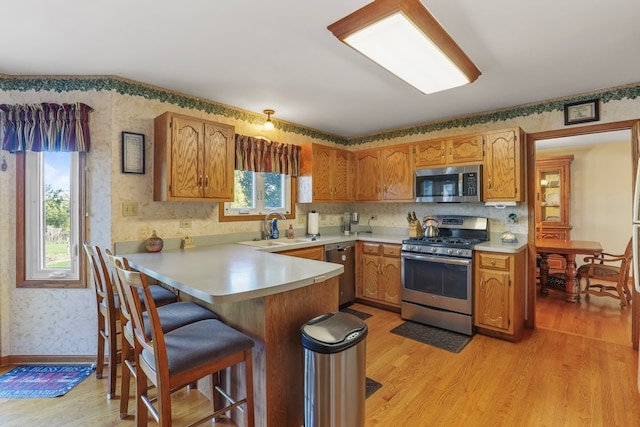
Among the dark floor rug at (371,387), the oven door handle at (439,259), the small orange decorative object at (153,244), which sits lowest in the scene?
the dark floor rug at (371,387)

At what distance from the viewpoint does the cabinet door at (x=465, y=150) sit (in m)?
3.27

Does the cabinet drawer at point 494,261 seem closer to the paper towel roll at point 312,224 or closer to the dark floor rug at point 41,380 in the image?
the paper towel roll at point 312,224

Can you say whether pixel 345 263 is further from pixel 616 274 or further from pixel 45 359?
pixel 616 274

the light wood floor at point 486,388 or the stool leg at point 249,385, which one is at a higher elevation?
the stool leg at point 249,385

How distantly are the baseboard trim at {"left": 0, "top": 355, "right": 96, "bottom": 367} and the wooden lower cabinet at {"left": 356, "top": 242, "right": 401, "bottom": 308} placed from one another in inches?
110

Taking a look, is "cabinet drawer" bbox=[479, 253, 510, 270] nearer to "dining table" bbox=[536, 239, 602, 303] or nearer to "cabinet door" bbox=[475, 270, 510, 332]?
"cabinet door" bbox=[475, 270, 510, 332]

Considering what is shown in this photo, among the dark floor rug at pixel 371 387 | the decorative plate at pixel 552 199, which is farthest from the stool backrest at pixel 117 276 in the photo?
the decorative plate at pixel 552 199

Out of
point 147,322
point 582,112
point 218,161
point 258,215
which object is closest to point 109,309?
point 147,322

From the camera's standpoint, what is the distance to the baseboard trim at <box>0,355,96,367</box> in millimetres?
2477

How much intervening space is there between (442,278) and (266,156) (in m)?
2.33

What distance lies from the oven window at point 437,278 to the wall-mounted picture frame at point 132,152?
280cm

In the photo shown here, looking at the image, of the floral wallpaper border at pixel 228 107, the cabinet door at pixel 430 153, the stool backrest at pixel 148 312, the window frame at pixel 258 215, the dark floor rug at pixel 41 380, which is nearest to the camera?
the stool backrest at pixel 148 312

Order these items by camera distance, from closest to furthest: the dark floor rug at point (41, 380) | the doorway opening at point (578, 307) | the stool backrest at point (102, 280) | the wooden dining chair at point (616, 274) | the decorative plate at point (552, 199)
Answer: the stool backrest at point (102, 280)
the dark floor rug at point (41, 380)
the doorway opening at point (578, 307)
the wooden dining chair at point (616, 274)
the decorative plate at point (552, 199)

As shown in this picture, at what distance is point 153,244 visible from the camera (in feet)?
8.63
